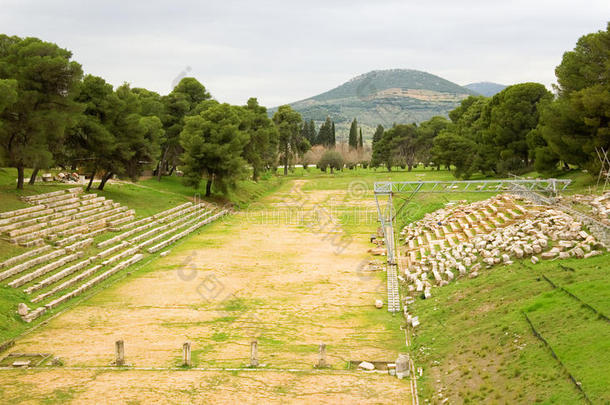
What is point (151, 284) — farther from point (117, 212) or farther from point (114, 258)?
point (117, 212)

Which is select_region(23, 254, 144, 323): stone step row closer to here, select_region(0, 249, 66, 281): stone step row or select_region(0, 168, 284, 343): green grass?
select_region(0, 168, 284, 343): green grass

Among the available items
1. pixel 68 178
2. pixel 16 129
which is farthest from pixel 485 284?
pixel 68 178

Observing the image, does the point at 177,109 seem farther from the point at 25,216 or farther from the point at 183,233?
the point at 25,216

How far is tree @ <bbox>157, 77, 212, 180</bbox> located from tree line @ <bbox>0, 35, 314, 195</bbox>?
0.34ft

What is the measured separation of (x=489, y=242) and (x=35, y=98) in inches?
1071

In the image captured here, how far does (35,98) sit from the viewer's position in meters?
34.1

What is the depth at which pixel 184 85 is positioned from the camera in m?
63.5

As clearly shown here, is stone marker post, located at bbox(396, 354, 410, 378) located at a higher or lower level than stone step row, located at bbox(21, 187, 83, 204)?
lower

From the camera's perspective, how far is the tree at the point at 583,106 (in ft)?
112

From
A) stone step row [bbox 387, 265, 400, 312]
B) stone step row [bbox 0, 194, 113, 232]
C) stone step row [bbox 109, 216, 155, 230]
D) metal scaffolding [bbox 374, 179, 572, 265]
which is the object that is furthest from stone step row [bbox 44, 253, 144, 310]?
metal scaffolding [bbox 374, 179, 572, 265]

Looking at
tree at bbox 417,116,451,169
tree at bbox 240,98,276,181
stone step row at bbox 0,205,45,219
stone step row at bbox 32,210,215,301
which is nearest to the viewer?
stone step row at bbox 32,210,215,301

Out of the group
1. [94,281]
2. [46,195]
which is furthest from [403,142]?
[94,281]

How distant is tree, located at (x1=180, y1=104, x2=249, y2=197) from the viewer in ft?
173

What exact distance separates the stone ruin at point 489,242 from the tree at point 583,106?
20.7ft
